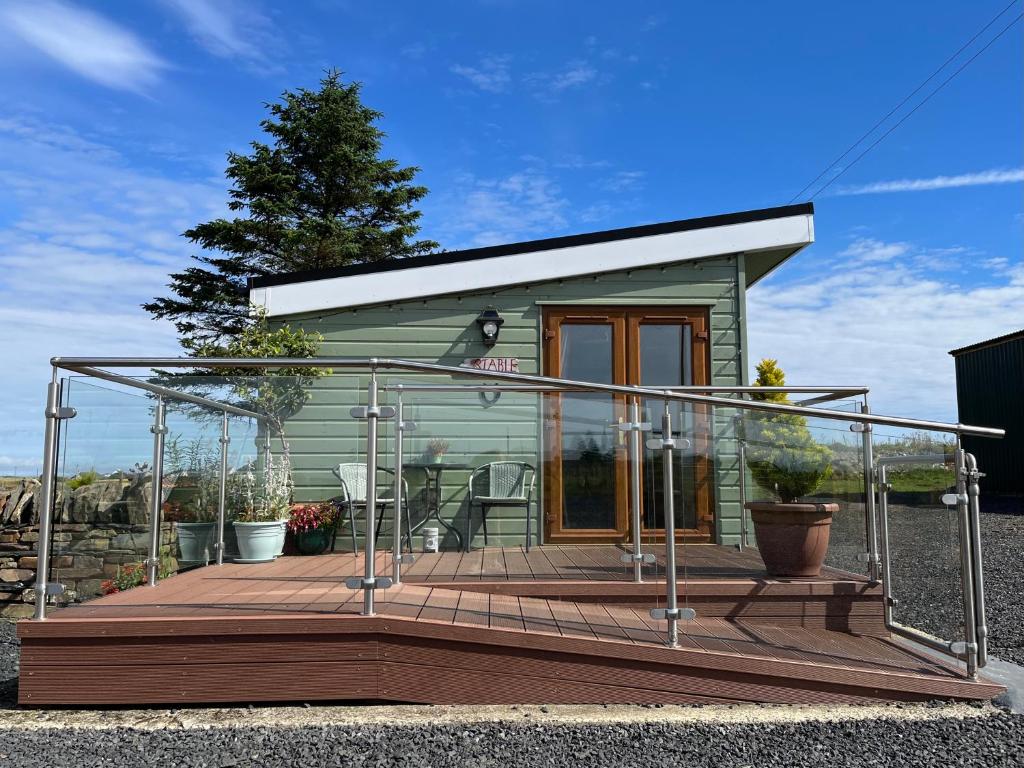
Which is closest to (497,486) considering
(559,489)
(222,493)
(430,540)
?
(559,489)

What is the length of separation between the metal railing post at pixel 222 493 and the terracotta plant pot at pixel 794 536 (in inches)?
109

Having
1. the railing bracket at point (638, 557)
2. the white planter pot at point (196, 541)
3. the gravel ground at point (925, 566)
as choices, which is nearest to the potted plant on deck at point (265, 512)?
the white planter pot at point (196, 541)

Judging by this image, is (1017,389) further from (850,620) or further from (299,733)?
(299,733)

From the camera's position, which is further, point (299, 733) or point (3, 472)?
point (3, 472)

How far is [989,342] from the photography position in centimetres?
1516

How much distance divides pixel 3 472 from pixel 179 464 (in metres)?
1.05

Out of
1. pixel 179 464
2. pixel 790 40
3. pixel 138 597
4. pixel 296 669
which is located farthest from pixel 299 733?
pixel 790 40

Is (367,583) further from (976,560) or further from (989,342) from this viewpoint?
(989,342)

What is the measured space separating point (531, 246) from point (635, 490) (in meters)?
2.92

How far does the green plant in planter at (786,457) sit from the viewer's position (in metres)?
4.10

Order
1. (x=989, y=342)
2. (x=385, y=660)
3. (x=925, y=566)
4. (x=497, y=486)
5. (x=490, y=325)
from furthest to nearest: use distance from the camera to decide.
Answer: (x=989, y=342) < (x=490, y=325) < (x=497, y=486) < (x=925, y=566) < (x=385, y=660)

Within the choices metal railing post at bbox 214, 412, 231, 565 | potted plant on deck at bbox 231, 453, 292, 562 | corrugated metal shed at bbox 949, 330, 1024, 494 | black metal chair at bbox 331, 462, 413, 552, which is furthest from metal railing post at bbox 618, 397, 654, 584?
corrugated metal shed at bbox 949, 330, 1024, 494

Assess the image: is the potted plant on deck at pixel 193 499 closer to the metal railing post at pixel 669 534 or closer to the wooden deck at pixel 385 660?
the wooden deck at pixel 385 660

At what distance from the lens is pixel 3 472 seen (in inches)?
158
